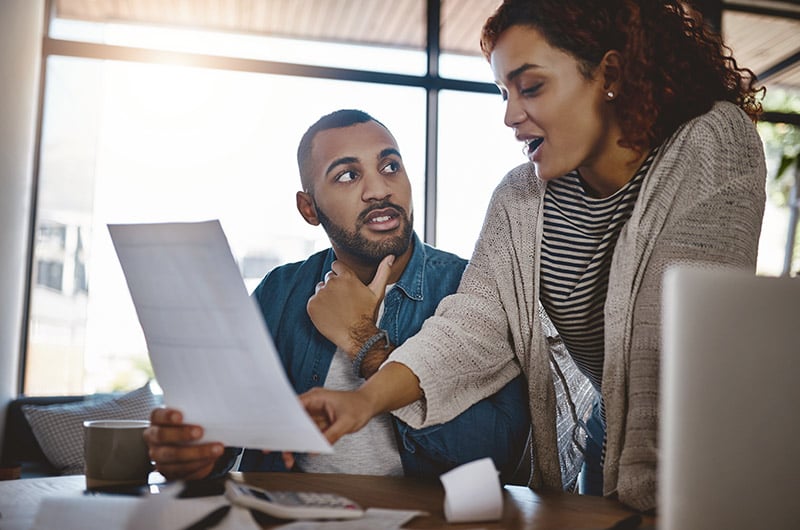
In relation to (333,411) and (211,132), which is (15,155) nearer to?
(211,132)

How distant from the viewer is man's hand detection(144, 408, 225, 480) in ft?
2.94

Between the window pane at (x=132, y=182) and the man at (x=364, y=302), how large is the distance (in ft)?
6.17

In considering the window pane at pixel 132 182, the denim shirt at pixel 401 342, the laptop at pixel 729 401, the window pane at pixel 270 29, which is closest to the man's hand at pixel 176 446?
the denim shirt at pixel 401 342

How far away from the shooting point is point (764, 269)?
14.6 feet

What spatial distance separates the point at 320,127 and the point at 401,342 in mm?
569

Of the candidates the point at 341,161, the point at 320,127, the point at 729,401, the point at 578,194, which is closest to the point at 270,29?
the point at 320,127

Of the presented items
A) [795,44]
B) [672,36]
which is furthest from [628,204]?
[795,44]

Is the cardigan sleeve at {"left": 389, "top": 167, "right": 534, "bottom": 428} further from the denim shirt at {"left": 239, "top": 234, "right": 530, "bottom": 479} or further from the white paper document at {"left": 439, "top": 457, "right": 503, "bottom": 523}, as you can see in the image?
the white paper document at {"left": 439, "top": 457, "right": 503, "bottom": 523}

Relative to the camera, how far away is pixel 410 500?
923 millimetres

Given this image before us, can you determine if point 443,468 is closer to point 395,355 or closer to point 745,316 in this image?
point 395,355

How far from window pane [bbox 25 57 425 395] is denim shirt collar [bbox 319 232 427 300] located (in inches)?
76.9

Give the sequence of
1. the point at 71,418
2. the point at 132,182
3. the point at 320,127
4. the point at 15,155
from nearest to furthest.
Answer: the point at 320,127 → the point at 71,418 → the point at 15,155 → the point at 132,182

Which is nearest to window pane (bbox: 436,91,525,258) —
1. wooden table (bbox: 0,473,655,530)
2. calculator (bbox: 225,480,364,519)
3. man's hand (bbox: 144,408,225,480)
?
wooden table (bbox: 0,473,655,530)

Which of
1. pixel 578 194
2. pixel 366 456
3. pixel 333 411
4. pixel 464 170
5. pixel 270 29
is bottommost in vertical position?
pixel 366 456
